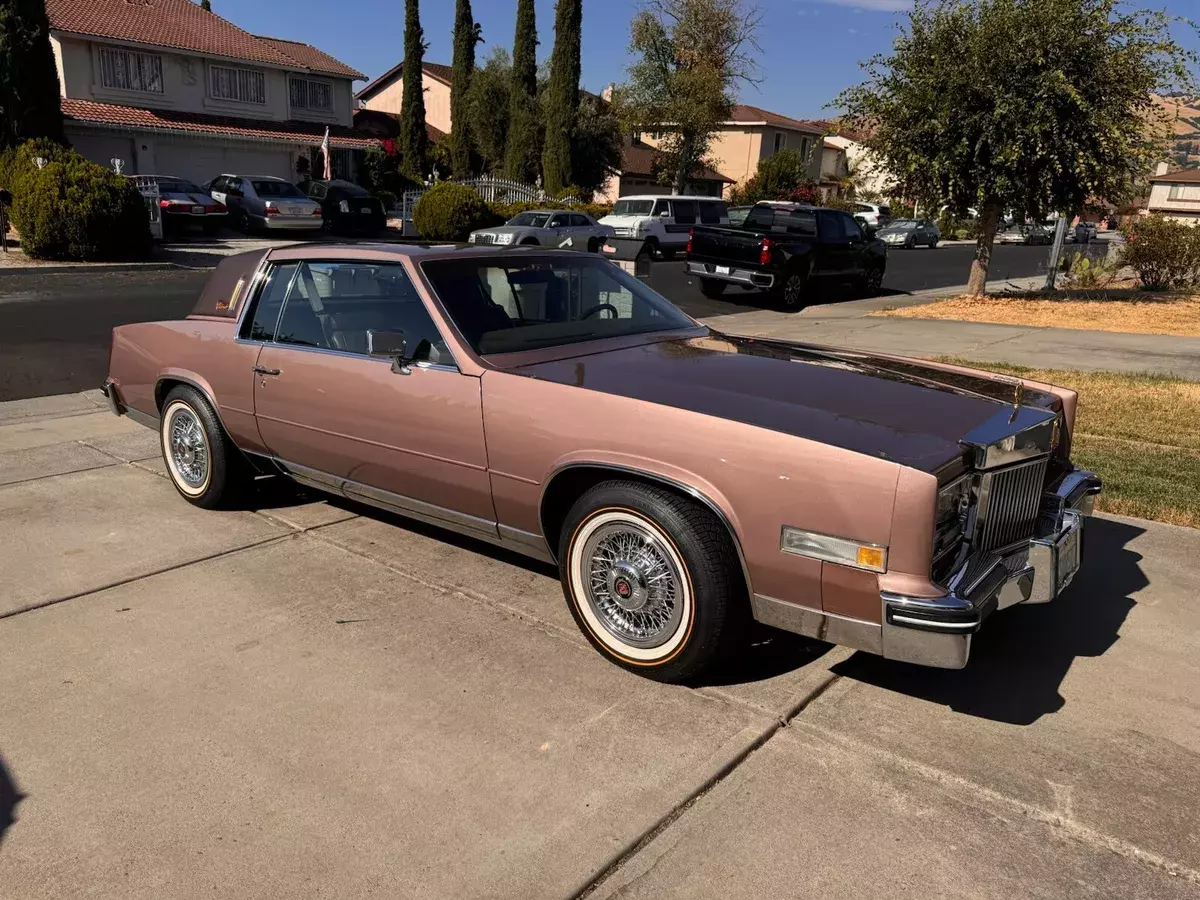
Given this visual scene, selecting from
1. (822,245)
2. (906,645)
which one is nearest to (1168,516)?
(906,645)

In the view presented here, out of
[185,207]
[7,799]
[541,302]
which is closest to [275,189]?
[185,207]

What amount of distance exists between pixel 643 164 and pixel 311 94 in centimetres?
2038

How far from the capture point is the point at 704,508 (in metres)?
3.27

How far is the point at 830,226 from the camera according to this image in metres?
17.1

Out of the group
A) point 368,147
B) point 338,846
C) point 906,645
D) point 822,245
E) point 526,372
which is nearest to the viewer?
point 338,846

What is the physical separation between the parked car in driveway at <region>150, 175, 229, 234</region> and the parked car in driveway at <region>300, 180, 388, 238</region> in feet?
10.1

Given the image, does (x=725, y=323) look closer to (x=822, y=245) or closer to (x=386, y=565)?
(x=822, y=245)

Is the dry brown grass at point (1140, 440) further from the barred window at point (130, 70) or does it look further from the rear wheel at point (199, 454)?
the barred window at point (130, 70)

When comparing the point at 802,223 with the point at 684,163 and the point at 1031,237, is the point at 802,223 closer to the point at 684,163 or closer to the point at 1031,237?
the point at 684,163

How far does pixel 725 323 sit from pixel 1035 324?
14.7 feet

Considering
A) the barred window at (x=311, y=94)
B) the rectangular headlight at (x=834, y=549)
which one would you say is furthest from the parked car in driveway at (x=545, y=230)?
the rectangular headlight at (x=834, y=549)

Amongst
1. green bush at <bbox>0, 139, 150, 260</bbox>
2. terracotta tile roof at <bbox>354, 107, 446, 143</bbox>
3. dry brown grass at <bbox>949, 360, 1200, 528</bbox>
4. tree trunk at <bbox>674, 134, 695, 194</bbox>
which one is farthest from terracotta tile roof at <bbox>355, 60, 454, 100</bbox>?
dry brown grass at <bbox>949, 360, 1200, 528</bbox>

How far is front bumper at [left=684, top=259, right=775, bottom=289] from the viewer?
1575 centimetres

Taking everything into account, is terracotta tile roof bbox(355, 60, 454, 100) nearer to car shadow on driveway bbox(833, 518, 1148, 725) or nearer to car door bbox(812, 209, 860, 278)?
car door bbox(812, 209, 860, 278)
